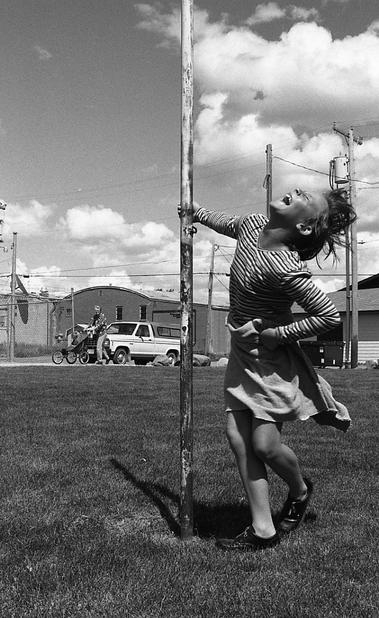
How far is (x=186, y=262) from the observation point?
3512mm

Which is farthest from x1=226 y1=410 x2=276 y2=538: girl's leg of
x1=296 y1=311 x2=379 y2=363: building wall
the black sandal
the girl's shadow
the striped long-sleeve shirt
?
x1=296 y1=311 x2=379 y2=363: building wall

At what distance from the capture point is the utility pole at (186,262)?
347 centimetres

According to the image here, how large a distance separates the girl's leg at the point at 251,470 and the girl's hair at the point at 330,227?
2.88ft

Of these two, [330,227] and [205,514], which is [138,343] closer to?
[205,514]

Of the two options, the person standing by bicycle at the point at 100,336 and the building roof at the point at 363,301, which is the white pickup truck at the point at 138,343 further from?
the building roof at the point at 363,301

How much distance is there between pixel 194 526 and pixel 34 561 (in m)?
0.99

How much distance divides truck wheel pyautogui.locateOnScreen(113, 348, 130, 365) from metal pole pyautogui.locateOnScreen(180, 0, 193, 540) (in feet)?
78.4

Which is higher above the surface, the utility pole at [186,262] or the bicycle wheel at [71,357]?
the utility pole at [186,262]

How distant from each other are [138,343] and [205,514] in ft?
80.0

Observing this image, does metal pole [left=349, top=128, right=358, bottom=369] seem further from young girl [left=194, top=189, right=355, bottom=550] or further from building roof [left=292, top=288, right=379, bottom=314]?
young girl [left=194, top=189, right=355, bottom=550]

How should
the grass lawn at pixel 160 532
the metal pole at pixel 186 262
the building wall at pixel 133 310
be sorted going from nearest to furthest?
the grass lawn at pixel 160 532, the metal pole at pixel 186 262, the building wall at pixel 133 310

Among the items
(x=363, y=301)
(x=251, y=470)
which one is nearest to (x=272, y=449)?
(x=251, y=470)

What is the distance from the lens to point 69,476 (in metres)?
4.78

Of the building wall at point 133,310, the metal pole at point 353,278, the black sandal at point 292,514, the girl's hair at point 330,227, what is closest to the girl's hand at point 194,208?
the girl's hair at point 330,227
